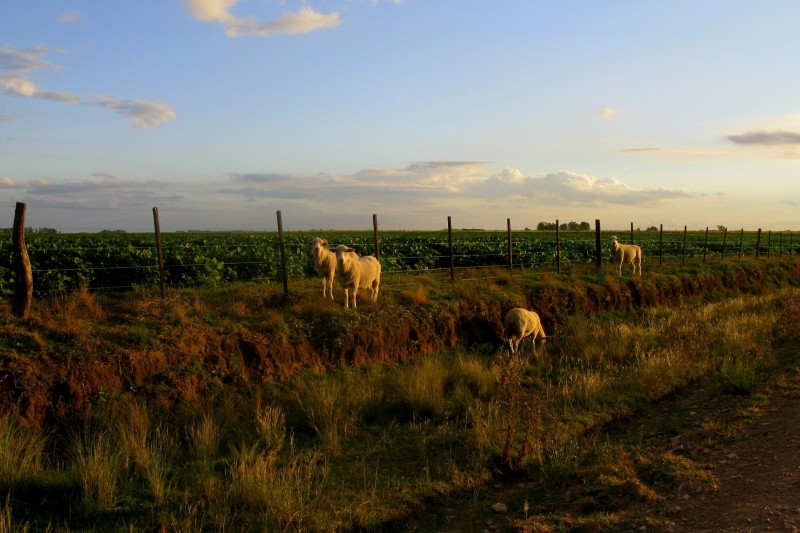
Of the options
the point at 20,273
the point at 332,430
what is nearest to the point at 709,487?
the point at 332,430

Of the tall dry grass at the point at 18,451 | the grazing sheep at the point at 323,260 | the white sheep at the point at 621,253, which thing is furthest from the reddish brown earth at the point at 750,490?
the white sheep at the point at 621,253

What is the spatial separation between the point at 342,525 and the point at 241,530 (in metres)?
1.07

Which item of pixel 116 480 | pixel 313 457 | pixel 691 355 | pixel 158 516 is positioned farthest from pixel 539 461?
pixel 691 355

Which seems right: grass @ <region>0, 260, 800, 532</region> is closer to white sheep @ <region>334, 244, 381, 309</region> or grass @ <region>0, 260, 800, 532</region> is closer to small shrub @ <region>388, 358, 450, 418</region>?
small shrub @ <region>388, 358, 450, 418</region>

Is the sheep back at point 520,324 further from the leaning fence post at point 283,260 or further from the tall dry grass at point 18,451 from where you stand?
the tall dry grass at point 18,451

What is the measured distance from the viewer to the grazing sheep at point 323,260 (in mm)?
13672

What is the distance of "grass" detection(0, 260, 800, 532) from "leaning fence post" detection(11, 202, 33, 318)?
1.06 feet

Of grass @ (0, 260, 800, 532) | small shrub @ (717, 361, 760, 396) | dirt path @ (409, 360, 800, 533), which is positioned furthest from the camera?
small shrub @ (717, 361, 760, 396)

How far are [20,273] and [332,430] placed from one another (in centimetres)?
669

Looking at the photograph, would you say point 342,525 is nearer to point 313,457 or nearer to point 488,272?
point 313,457

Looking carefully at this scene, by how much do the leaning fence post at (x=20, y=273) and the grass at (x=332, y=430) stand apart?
324mm

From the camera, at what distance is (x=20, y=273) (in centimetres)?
1027

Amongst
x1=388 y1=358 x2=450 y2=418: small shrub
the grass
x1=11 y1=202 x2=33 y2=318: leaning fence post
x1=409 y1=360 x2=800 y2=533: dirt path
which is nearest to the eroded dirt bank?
the grass

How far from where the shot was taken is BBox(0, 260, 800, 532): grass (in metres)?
6.34
